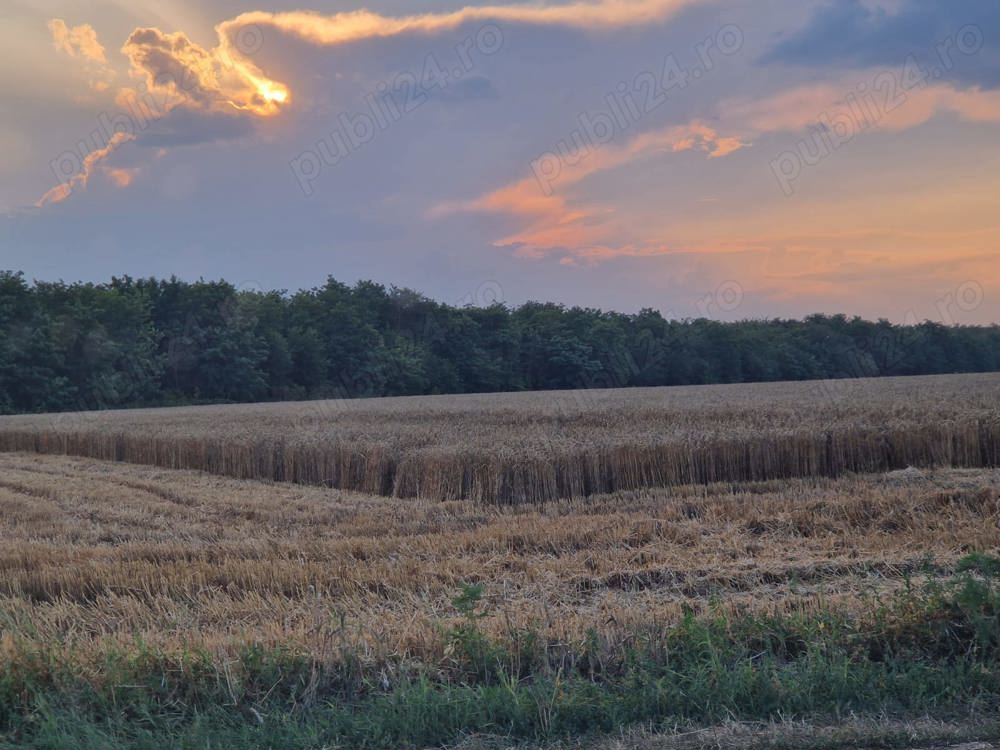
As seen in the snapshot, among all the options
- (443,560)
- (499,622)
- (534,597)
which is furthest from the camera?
(443,560)

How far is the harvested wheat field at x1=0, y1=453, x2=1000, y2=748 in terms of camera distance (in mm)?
5543

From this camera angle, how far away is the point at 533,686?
584cm

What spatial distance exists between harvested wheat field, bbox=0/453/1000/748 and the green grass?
2cm

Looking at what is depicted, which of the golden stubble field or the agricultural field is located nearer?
the agricultural field

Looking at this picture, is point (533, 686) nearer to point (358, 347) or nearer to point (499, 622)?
point (499, 622)

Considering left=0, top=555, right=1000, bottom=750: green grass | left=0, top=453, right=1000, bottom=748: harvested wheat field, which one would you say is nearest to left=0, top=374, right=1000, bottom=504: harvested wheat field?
left=0, top=453, right=1000, bottom=748: harvested wheat field

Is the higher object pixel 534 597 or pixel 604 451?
pixel 604 451

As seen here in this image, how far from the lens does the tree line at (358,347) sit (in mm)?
56125

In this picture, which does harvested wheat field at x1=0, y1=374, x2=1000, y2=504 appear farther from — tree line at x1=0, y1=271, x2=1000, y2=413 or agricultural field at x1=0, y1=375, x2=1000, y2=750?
tree line at x1=0, y1=271, x2=1000, y2=413

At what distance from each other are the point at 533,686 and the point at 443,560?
442cm

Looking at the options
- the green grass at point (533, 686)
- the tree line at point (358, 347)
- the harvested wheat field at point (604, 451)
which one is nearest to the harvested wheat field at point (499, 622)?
the green grass at point (533, 686)

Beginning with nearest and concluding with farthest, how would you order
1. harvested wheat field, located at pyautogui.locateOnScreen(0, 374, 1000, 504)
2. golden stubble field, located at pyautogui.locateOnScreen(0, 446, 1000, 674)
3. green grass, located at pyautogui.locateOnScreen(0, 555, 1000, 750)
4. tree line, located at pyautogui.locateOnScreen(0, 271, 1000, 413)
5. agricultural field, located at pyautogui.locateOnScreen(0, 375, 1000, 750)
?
green grass, located at pyautogui.locateOnScreen(0, 555, 1000, 750) < agricultural field, located at pyautogui.locateOnScreen(0, 375, 1000, 750) < golden stubble field, located at pyautogui.locateOnScreen(0, 446, 1000, 674) < harvested wheat field, located at pyautogui.locateOnScreen(0, 374, 1000, 504) < tree line, located at pyautogui.locateOnScreen(0, 271, 1000, 413)

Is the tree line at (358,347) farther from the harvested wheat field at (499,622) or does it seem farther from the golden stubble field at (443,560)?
the harvested wheat field at (499,622)

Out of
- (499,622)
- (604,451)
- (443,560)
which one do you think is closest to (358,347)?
(604,451)
